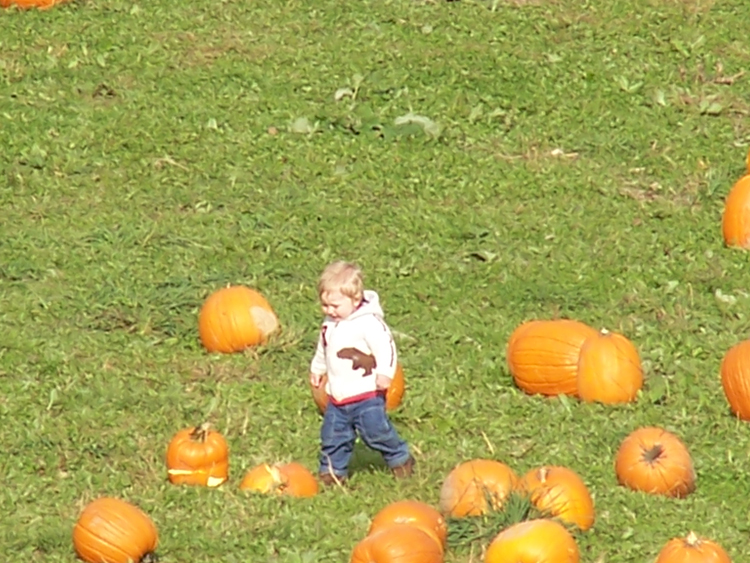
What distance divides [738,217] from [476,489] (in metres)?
4.91

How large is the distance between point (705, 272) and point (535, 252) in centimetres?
113

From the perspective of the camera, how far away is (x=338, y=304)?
7457 millimetres

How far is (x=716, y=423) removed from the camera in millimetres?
8414

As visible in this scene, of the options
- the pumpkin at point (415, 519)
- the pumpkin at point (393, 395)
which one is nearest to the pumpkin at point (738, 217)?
the pumpkin at point (393, 395)

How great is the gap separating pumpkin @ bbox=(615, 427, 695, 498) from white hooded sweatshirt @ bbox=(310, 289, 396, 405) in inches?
45.3

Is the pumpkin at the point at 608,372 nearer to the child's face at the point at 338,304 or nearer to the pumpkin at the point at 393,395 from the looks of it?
the pumpkin at the point at 393,395

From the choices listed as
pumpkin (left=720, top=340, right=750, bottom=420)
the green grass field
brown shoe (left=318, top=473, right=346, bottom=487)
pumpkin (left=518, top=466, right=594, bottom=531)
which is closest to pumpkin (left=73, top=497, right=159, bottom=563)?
the green grass field

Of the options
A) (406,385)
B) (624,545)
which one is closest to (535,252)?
(406,385)

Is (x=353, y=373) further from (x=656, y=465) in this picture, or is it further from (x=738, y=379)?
(x=738, y=379)

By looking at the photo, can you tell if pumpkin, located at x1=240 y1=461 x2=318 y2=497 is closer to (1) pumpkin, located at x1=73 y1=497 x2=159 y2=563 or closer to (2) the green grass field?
(2) the green grass field

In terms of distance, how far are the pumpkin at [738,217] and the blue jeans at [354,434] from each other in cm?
426

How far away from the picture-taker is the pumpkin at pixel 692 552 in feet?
20.0

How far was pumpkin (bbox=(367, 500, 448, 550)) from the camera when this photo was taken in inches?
256

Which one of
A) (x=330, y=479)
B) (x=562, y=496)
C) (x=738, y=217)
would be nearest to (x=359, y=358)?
(x=330, y=479)
